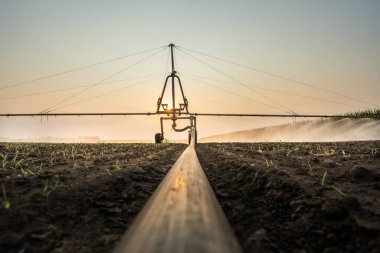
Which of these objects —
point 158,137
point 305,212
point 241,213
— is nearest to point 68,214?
point 241,213

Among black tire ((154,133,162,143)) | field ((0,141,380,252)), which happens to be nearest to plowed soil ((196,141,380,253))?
field ((0,141,380,252))

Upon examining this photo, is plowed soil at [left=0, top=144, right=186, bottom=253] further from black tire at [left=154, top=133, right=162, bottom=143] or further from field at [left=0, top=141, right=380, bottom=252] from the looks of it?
black tire at [left=154, top=133, right=162, bottom=143]

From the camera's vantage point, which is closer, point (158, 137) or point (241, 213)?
point (241, 213)

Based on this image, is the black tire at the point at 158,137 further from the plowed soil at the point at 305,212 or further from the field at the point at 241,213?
the plowed soil at the point at 305,212

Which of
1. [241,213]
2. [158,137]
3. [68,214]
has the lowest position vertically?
[241,213]

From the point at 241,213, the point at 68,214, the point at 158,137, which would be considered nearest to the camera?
the point at 68,214

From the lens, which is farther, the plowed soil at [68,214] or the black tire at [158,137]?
the black tire at [158,137]

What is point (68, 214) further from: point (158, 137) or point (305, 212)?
point (158, 137)

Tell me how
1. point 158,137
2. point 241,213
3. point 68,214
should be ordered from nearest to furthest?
1. point 68,214
2. point 241,213
3. point 158,137

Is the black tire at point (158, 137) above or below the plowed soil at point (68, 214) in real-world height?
above

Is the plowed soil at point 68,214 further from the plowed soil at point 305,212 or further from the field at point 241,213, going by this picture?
the plowed soil at point 305,212

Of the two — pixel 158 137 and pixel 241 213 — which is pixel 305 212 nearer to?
pixel 241 213

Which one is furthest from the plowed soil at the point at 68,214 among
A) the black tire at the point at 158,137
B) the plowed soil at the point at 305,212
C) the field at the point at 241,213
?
the black tire at the point at 158,137

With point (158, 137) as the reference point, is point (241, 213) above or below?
below
